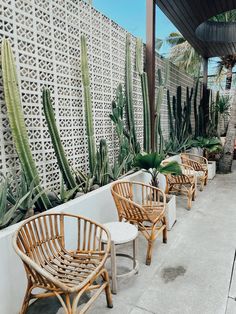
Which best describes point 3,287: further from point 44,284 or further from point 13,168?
point 13,168

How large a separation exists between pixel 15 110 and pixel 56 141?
1.81 ft

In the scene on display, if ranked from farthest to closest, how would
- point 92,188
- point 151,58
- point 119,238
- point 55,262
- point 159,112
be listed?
point 159,112, point 151,58, point 92,188, point 119,238, point 55,262

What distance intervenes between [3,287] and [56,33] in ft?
8.21

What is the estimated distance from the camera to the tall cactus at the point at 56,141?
7.90 ft

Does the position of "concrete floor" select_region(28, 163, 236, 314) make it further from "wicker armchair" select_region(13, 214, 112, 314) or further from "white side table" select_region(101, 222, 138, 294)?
"wicker armchair" select_region(13, 214, 112, 314)

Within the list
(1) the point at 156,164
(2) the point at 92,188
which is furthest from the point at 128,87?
(2) the point at 92,188

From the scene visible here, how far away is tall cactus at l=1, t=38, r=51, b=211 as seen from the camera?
2.04 meters

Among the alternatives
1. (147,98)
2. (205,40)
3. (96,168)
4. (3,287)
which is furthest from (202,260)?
(205,40)

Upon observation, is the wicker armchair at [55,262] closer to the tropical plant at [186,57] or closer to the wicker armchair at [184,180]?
the wicker armchair at [184,180]

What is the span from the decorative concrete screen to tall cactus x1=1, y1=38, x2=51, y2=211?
0.62 feet

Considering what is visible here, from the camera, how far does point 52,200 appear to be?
8.30 feet

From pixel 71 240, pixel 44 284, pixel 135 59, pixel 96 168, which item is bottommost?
pixel 71 240

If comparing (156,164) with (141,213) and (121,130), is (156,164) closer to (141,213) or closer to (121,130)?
(121,130)

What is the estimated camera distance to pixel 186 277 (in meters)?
2.19
